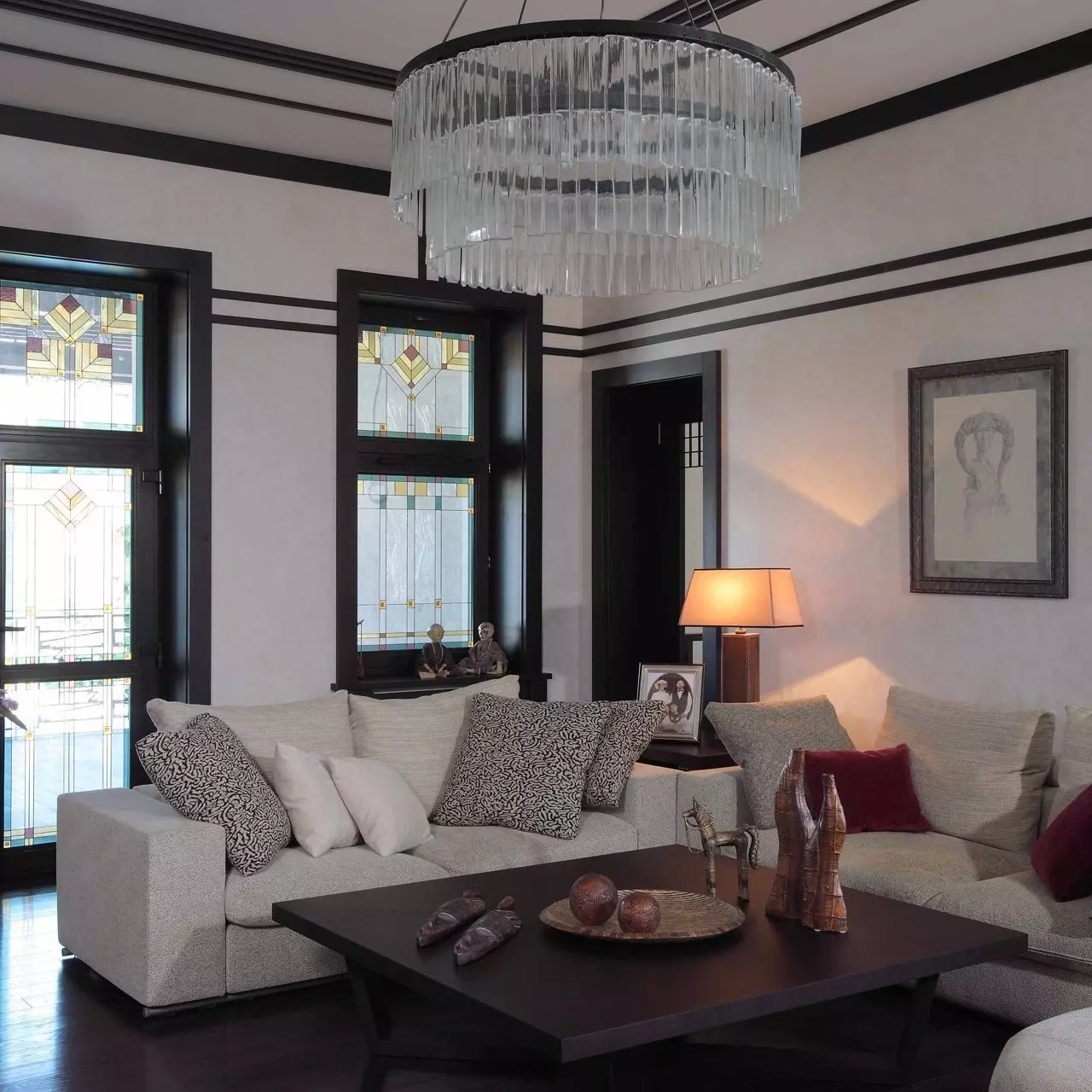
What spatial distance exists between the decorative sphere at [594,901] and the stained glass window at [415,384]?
131 inches

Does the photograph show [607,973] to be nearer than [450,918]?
Yes

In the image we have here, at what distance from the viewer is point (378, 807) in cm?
405

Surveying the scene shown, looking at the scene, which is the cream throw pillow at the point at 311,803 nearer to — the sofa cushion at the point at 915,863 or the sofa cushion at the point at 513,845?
the sofa cushion at the point at 513,845

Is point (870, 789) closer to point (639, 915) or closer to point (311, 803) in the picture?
point (639, 915)

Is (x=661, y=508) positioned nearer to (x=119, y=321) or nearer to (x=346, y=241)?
(x=346, y=241)

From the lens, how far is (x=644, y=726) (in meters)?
4.52

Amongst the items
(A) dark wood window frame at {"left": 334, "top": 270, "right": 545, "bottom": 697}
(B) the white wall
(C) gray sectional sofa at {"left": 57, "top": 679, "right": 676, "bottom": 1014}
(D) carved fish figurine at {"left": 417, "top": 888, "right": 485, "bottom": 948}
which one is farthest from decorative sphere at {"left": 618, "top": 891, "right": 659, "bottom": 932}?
(A) dark wood window frame at {"left": 334, "top": 270, "right": 545, "bottom": 697}

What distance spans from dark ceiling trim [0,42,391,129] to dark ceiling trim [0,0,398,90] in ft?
1.01

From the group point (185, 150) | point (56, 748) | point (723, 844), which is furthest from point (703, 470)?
point (56, 748)

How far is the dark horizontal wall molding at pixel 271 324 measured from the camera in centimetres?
543

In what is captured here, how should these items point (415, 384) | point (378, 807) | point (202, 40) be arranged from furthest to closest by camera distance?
point (415, 384) → point (202, 40) → point (378, 807)

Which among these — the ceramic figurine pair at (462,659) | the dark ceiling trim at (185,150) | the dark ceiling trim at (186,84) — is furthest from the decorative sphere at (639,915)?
the dark ceiling trim at (185,150)

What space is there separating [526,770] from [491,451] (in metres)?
2.39

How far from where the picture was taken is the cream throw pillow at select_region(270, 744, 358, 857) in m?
3.93
